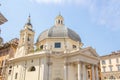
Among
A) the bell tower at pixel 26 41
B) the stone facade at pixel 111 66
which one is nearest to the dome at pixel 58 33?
the bell tower at pixel 26 41

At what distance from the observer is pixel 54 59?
33594 mm

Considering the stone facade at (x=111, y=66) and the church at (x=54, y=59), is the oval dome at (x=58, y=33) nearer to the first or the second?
the church at (x=54, y=59)

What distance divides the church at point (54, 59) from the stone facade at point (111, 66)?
46.8ft

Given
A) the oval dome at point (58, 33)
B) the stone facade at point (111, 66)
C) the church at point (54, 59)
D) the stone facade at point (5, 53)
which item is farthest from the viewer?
the stone facade at point (111, 66)

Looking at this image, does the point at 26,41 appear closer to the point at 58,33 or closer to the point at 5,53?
the point at 58,33

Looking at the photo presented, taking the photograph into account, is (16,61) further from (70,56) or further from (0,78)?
(70,56)

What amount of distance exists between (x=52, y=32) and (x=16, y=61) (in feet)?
31.2

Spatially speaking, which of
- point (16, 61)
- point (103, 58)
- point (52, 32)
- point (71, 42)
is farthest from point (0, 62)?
point (103, 58)

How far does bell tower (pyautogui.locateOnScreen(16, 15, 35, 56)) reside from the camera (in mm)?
37812

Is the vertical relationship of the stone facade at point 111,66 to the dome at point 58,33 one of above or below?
below

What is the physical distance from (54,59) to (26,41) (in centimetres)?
875

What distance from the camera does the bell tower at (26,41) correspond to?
37812 mm

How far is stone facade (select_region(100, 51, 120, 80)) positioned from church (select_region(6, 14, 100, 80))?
14269mm

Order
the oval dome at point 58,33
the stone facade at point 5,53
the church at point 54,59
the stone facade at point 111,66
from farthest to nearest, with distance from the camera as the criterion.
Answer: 1. the stone facade at point 111,66
2. the stone facade at point 5,53
3. the oval dome at point 58,33
4. the church at point 54,59
